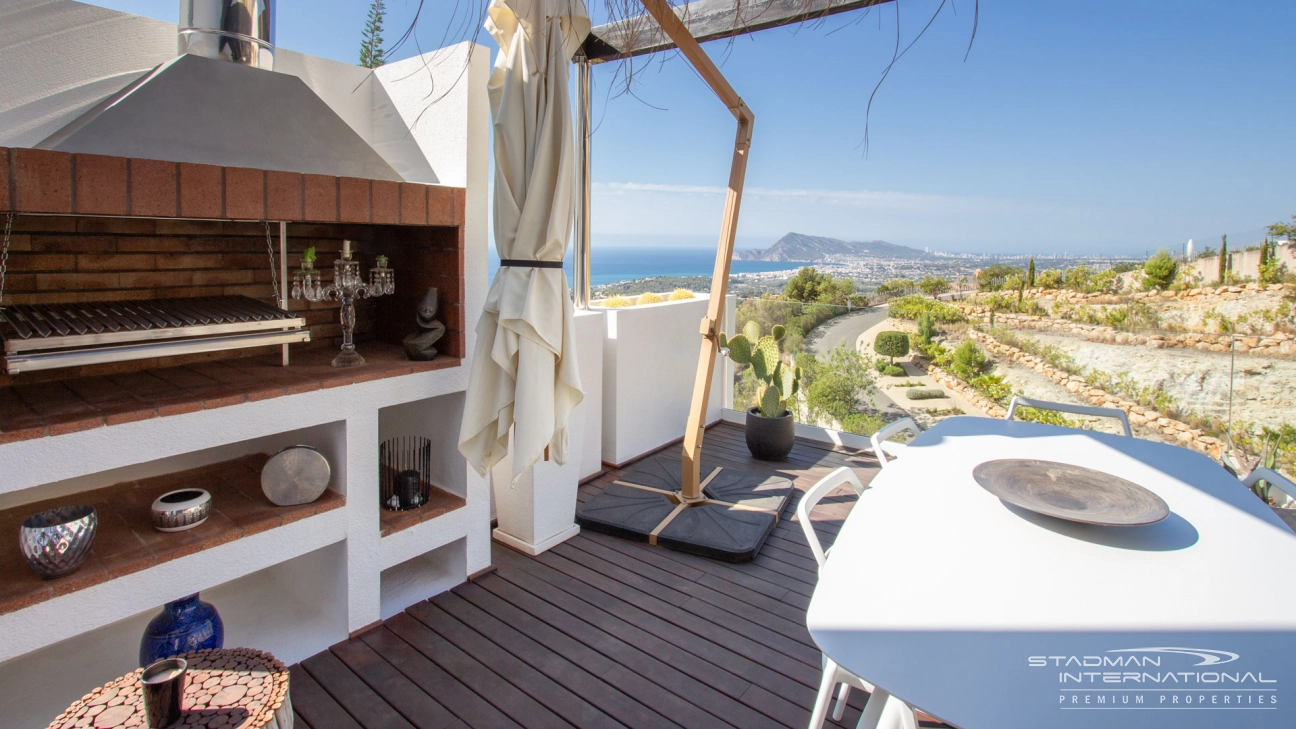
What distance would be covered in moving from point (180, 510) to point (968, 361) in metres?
4.58

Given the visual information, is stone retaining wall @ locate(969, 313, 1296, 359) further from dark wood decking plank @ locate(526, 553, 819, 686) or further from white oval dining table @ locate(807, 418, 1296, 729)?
dark wood decking plank @ locate(526, 553, 819, 686)

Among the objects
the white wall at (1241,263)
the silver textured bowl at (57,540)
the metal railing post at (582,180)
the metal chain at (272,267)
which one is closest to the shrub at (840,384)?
the metal railing post at (582,180)

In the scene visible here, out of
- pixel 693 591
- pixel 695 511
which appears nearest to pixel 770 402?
pixel 695 511

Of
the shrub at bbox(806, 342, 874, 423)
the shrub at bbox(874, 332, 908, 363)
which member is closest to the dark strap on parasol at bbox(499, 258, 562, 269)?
the shrub at bbox(806, 342, 874, 423)

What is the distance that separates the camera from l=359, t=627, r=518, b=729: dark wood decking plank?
186cm

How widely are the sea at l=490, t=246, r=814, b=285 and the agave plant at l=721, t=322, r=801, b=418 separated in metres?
32.2

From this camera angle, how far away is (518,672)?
6.81ft

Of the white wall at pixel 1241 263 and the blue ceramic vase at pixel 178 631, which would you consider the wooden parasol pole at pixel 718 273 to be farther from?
the white wall at pixel 1241 263

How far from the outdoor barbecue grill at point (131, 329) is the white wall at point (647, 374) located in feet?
7.08

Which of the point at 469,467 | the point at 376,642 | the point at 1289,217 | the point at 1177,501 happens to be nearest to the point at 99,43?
the point at 469,467

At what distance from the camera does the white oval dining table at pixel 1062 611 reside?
928mm

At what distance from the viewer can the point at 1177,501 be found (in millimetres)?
1712

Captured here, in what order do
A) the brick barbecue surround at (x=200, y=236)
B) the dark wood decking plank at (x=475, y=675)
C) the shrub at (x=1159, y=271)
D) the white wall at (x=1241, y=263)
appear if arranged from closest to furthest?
the brick barbecue surround at (x=200, y=236) < the dark wood decking plank at (x=475, y=675) < the white wall at (x=1241, y=263) < the shrub at (x=1159, y=271)

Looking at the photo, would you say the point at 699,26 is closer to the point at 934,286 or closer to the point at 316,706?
the point at 934,286
